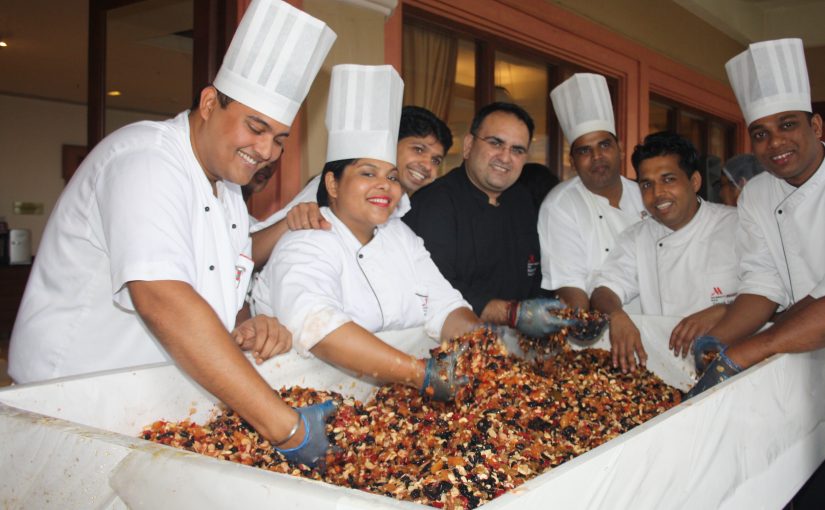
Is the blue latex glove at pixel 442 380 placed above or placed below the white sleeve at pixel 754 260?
below

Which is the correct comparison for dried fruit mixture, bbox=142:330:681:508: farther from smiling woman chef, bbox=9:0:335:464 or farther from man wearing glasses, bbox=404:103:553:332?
man wearing glasses, bbox=404:103:553:332

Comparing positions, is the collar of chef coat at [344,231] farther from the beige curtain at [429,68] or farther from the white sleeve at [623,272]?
the beige curtain at [429,68]

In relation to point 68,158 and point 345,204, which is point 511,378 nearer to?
point 345,204

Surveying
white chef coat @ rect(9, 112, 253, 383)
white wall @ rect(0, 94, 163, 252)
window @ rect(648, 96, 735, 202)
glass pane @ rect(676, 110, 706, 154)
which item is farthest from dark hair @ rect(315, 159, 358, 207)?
white wall @ rect(0, 94, 163, 252)

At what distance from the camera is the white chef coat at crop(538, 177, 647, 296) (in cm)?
283

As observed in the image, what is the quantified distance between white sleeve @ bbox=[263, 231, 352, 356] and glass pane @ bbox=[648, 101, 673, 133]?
5687 millimetres

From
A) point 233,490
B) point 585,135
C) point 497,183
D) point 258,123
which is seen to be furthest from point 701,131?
point 233,490

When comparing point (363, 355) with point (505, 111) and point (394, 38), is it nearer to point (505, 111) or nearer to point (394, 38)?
point (505, 111)

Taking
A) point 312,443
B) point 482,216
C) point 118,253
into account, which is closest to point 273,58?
point 118,253

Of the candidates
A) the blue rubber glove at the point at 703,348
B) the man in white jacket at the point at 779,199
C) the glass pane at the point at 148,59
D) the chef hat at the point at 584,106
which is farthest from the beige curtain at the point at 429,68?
the blue rubber glove at the point at 703,348

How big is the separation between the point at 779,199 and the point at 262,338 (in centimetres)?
185

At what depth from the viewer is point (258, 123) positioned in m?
1.49

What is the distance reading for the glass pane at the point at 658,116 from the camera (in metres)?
6.88

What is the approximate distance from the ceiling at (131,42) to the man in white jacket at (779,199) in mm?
2544
